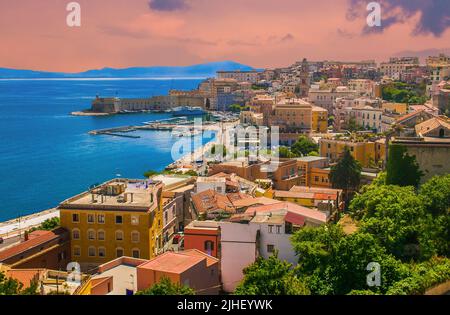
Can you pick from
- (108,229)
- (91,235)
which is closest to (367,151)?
(108,229)

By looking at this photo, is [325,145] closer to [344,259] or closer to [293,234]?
[293,234]

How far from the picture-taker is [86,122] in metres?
62.4

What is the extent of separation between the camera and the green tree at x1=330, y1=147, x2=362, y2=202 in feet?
59.6

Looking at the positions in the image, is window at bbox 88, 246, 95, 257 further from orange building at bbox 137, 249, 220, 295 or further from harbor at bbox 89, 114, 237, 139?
harbor at bbox 89, 114, 237, 139

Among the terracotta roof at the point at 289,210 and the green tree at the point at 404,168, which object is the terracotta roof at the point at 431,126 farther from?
the terracotta roof at the point at 289,210

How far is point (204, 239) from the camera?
10367mm

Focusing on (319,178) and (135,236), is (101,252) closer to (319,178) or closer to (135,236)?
(135,236)

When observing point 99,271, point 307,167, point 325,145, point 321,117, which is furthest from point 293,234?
point 321,117

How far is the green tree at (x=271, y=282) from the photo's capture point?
22.5 ft

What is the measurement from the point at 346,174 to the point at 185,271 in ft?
36.1

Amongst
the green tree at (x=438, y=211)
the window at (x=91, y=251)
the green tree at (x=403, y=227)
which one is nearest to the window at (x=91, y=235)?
the window at (x=91, y=251)

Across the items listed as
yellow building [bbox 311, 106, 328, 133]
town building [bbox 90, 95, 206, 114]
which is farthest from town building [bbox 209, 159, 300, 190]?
town building [bbox 90, 95, 206, 114]

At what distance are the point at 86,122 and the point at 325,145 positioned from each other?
44138 millimetres
